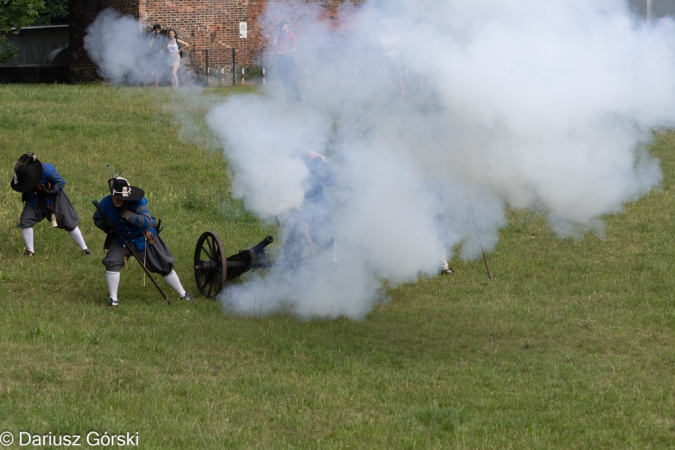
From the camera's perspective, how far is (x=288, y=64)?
12.8m

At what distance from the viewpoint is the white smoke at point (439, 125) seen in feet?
29.8

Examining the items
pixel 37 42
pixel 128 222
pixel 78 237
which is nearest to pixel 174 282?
pixel 128 222

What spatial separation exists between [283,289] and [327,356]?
2.36 meters

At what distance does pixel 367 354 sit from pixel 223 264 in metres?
2.76

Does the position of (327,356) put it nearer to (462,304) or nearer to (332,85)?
(462,304)

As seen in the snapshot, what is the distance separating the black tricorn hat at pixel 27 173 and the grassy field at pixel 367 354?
107 cm

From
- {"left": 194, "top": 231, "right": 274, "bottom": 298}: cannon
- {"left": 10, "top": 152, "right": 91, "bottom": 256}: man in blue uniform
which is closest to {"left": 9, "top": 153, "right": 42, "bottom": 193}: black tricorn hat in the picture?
{"left": 10, "top": 152, "right": 91, "bottom": 256}: man in blue uniform

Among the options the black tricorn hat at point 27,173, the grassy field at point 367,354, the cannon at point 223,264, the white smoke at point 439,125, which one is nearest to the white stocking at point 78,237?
the grassy field at point 367,354

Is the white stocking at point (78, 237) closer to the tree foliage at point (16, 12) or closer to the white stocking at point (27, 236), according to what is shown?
the white stocking at point (27, 236)

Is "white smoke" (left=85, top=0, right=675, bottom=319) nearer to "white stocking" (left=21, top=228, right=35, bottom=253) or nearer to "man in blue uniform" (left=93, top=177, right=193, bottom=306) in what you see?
"man in blue uniform" (left=93, top=177, right=193, bottom=306)

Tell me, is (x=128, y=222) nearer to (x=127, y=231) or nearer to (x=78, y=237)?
(x=127, y=231)

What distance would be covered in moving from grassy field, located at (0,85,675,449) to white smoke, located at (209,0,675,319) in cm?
85

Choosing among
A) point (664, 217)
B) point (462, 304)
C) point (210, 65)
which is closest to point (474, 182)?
point (462, 304)

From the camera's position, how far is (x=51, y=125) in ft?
64.6
